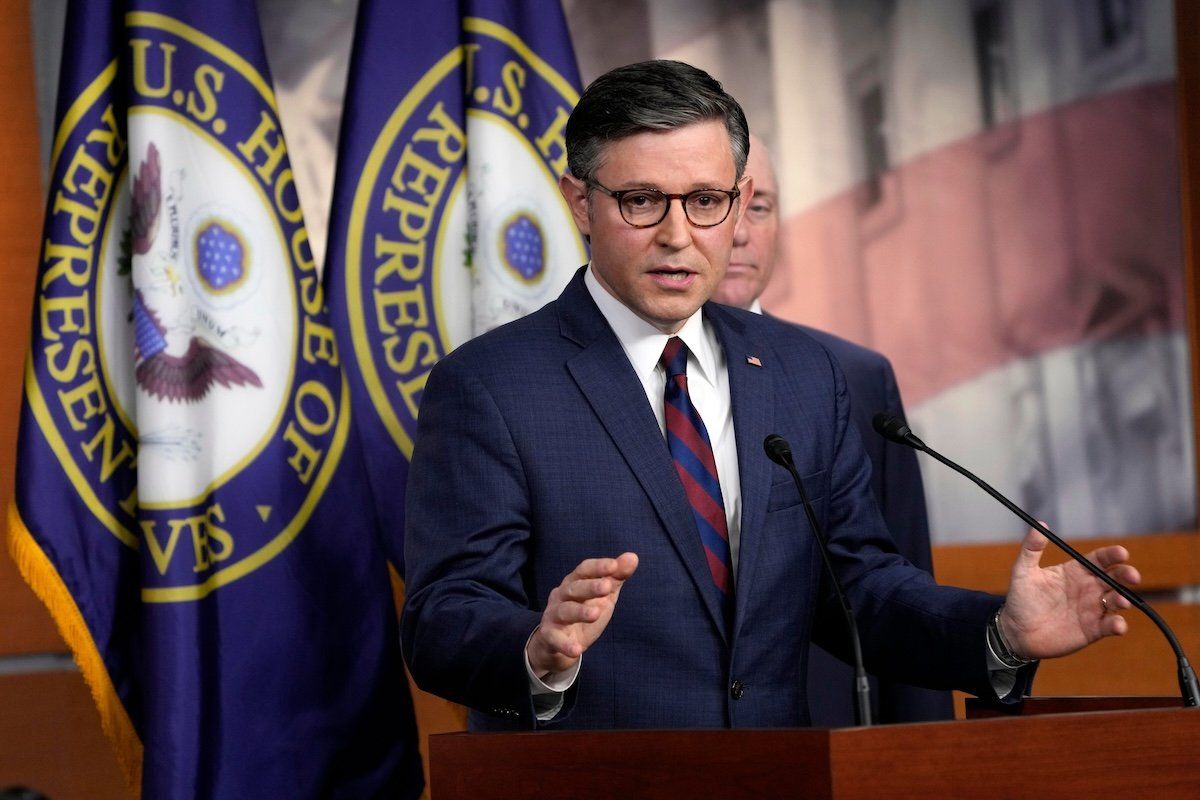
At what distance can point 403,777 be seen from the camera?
120 inches

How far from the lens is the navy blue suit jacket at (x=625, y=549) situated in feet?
6.06

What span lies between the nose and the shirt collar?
113 mm

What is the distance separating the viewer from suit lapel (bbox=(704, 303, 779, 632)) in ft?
6.17

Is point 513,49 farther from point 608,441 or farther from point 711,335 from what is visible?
point 608,441

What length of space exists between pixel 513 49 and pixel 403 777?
1.65 m

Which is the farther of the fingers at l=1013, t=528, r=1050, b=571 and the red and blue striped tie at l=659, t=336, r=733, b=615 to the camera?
the red and blue striped tie at l=659, t=336, r=733, b=615

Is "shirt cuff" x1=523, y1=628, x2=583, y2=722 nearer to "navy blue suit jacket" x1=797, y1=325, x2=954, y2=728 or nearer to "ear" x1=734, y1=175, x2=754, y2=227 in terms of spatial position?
"ear" x1=734, y1=175, x2=754, y2=227

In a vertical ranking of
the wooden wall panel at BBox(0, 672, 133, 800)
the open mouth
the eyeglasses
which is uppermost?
the eyeglasses

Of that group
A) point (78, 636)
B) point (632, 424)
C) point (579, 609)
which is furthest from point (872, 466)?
point (78, 636)

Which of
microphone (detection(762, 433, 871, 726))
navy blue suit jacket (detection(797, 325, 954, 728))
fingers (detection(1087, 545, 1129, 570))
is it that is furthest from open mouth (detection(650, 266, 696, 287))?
navy blue suit jacket (detection(797, 325, 954, 728))

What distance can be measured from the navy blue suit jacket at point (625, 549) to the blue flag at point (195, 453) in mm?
1044

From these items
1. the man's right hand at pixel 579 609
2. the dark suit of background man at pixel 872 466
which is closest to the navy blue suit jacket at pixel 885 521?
the dark suit of background man at pixel 872 466

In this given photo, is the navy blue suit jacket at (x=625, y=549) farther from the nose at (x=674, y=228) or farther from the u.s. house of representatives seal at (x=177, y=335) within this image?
the u.s. house of representatives seal at (x=177, y=335)

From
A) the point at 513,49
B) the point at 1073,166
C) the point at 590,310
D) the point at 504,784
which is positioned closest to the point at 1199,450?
the point at 1073,166
